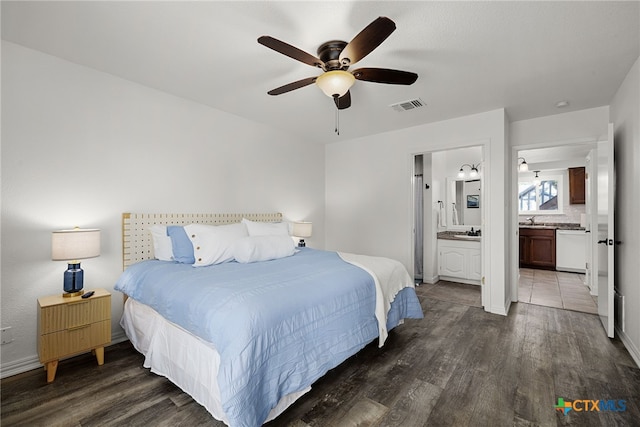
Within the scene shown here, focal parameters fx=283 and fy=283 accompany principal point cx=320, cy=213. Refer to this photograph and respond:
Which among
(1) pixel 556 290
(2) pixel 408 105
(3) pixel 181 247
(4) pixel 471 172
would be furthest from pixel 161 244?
(1) pixel 556 290

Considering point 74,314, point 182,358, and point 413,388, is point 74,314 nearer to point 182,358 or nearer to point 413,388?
point 182,358

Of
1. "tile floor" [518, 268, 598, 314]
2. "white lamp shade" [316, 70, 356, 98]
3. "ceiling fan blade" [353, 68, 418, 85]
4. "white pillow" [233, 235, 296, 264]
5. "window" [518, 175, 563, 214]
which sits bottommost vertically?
"tile floor" [518, 268, 598, 314]

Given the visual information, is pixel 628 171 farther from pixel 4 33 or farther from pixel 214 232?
pixel 4 33

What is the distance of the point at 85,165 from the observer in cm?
262

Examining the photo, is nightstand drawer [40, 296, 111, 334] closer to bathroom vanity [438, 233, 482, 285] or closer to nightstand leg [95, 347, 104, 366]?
nightstand leg [95, 347, 104, 366]

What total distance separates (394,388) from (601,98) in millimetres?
3912

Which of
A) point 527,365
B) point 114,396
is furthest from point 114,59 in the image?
point 527,365

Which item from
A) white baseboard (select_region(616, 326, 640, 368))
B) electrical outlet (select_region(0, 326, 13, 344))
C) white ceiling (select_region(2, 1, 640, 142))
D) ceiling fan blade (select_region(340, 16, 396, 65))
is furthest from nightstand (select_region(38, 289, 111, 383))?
white baseboard (select_region(616, 326, 640, 368))

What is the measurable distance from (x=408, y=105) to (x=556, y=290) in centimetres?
391

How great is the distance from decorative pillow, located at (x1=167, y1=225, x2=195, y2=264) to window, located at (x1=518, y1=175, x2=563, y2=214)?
7.54m

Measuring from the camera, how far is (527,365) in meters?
2.34

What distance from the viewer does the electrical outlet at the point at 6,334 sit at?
219 centimetres

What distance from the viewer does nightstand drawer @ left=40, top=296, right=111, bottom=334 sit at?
209 cm

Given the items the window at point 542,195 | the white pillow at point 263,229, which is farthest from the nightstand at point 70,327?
the window at point 542,195
